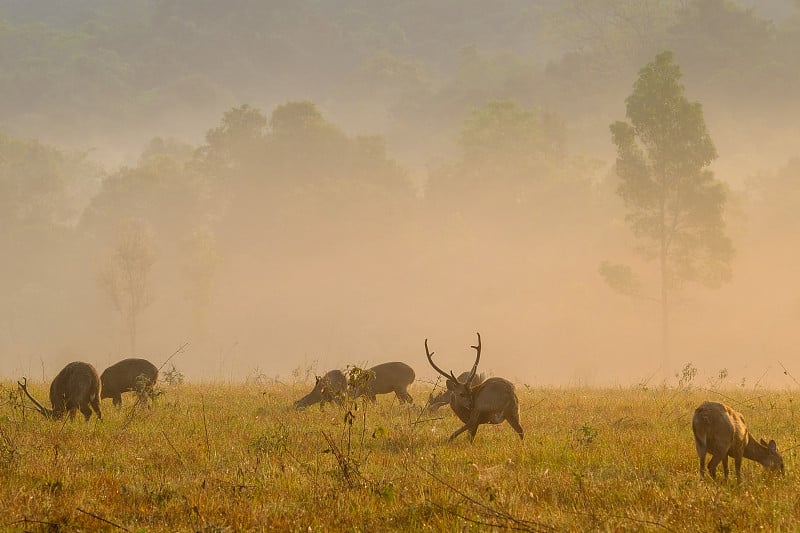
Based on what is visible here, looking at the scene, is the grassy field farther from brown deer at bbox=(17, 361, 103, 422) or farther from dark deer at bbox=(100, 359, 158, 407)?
dark deer at bbox=(100, 359, 158, 407)

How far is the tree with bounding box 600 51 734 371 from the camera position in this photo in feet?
128

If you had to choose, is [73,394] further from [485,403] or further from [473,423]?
[485,403]

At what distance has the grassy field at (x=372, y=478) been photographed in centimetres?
657

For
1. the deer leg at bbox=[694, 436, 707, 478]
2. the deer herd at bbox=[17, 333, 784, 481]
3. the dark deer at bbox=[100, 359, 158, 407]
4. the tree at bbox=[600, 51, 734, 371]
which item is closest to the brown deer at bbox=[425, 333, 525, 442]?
the deer herd at bbox=[17, 333, 784, 481]

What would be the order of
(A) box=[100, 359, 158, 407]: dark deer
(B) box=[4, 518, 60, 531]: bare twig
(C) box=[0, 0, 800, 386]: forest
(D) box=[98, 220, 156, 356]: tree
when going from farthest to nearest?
(C) box=[0, 0, 800, 386]: forest, (D) box=[98, 220, 156, 356]: tree, (A) box=[100, 359, 158, 407]: dark deer, (B) box=[4, 518, 60, 531]: bare twig

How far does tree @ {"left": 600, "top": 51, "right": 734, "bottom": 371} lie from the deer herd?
90.0 ft

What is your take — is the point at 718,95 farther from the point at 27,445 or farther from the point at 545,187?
the point at 27,445

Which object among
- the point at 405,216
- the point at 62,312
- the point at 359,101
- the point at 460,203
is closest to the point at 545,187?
the point at 460,203

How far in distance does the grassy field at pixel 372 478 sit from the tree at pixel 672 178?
28357 millimetres

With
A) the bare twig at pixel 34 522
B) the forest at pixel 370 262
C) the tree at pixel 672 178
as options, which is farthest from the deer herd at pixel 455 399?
the forest at pixel 370 262

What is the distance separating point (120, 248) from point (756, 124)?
8711 cm

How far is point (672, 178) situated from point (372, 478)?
118 feet

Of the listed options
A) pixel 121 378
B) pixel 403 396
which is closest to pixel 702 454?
pixel 403 396

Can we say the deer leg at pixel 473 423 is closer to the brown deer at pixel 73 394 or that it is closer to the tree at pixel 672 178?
the brown deer at pixel 73 394
